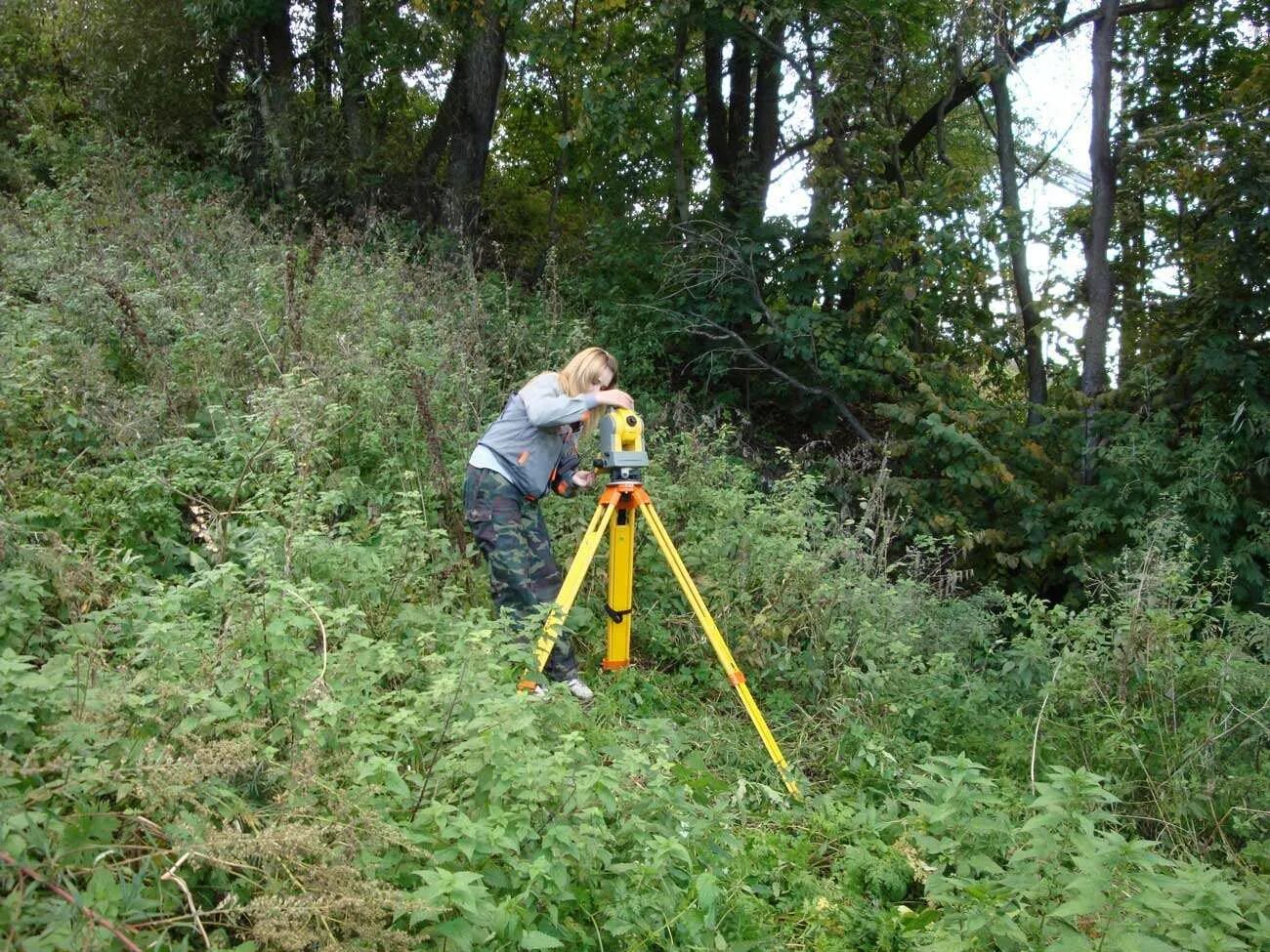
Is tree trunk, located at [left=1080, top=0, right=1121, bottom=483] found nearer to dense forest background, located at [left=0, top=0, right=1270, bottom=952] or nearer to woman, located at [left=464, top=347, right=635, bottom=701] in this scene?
dense forest background, located at [left=0, top=0, right=1270, bottom=952]

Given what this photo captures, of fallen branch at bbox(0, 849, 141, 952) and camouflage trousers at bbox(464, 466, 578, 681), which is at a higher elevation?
camouflage trousers at bbox(464, 466, 578, 681)

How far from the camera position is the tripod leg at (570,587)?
3791mm

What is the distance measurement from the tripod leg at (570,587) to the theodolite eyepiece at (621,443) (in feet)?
0.53

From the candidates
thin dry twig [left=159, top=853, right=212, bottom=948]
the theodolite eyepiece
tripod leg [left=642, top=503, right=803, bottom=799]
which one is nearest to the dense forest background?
thin dry twig [left=159, top=853, right=212, bottom=948]

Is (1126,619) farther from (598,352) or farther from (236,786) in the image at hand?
(236,786)

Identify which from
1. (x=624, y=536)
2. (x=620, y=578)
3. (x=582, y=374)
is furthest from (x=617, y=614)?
(x=582, y=374)

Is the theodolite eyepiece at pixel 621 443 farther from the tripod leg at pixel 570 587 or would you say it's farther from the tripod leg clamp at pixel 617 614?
the tripod leg clamp at pixel 617 614

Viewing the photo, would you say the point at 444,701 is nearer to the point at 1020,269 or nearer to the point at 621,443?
the point at 621,443

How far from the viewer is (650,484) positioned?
6.23 m

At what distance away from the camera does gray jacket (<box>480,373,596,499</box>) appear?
4.60 m

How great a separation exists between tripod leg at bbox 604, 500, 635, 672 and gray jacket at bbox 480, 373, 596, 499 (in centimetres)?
44

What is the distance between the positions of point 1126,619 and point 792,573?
165 centimetres

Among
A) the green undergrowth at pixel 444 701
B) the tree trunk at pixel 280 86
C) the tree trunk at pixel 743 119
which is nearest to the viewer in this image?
the green undergrowth at pixel 444 701

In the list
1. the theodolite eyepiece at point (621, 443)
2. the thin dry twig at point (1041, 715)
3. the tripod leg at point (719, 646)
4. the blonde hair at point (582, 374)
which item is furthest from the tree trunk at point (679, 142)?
the thin dry twig at point (1041, 715)
